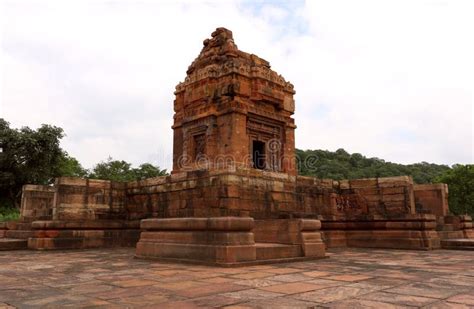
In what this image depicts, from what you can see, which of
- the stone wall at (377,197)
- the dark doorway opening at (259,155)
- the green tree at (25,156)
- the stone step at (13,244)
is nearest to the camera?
the stone step at (13,244)

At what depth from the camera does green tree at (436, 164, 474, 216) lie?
39500mm

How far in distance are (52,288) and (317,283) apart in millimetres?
2888

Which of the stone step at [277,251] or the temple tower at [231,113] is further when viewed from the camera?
the temple tower at [231,113]

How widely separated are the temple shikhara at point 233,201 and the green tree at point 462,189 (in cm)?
3035

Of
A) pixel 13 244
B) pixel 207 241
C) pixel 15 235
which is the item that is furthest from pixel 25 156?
pixel 207 241

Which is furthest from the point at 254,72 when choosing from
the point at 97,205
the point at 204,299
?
the point at 204,299

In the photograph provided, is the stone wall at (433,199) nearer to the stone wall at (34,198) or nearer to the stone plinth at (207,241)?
the stone plinth at (207,241)

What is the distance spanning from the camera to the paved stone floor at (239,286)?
11.5 ft

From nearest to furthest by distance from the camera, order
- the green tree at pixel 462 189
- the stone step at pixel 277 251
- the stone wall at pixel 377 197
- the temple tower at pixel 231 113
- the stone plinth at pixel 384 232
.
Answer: the stone step at pixel 277 251, the stone plinth at pixel 384 232, the stone wall at pixel 377 197, the temple tower at pixel 231 113, the green tree at pixel 462 189

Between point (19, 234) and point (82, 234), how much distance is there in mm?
2277

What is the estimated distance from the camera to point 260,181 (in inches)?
411

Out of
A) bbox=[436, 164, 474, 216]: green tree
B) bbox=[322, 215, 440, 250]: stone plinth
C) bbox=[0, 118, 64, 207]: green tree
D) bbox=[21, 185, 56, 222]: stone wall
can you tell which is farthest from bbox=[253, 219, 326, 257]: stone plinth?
bbox=[436, 164, 474, 216]: green tree

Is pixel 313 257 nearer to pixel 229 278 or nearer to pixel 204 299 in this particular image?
pixel 229 278

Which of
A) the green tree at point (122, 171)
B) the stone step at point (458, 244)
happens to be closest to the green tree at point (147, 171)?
the green tree at point (122, 171)
